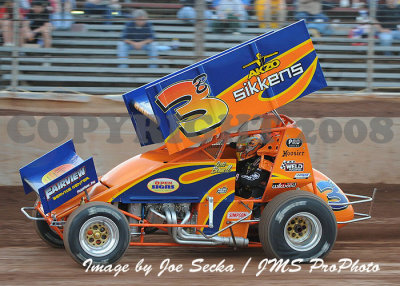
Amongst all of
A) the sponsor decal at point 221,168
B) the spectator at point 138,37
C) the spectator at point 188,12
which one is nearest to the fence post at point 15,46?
the spectator at point 138,37

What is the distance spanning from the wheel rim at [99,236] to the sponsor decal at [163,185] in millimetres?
552

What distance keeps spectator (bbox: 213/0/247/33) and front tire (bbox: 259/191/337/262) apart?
4.61 metres

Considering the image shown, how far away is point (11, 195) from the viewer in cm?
953

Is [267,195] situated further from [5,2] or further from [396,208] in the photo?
[5,2]

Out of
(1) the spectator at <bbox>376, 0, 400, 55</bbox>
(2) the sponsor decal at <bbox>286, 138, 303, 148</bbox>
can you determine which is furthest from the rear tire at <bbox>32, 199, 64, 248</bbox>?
(1) the spectator at <bbox>376, 0, 400, 55</bbox>

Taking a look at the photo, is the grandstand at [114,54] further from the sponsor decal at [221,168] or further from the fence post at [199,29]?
the sponsor decal at [221,168]

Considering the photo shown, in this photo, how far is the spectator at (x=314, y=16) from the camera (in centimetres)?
1025

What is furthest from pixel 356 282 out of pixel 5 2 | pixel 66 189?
pixel 5 2

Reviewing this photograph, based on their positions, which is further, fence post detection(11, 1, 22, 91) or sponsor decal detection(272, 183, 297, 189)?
fence post detection(11, 1, 22, 91)

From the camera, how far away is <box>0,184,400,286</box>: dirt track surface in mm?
5684

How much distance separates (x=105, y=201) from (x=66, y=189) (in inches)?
15.6

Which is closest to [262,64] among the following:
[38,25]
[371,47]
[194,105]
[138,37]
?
[194,105]

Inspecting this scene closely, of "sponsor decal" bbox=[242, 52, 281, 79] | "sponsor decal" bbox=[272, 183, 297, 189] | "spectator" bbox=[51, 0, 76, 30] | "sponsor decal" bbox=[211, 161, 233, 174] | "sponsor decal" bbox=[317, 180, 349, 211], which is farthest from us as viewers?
"spectator" bbox=[51, 0, 76, 30]

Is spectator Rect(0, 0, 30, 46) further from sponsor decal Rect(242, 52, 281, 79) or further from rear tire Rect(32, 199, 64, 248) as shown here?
sponsor decal Rect(242, 52, 281, 79)
